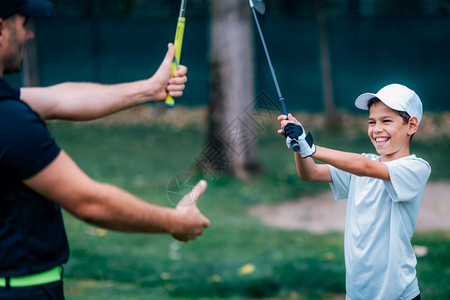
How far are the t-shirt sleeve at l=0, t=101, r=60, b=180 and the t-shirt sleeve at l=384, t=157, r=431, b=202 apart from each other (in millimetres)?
1589

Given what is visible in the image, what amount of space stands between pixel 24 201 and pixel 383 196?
66.4 inches

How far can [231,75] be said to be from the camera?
845 centimetres

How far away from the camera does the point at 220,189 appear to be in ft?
26.6

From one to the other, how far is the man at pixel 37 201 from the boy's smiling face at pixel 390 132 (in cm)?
110

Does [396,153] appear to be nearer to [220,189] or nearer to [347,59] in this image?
[220,189]

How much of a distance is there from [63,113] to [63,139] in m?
10.2

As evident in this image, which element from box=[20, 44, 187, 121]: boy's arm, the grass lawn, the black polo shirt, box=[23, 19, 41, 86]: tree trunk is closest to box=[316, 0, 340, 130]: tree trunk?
the grass lawn

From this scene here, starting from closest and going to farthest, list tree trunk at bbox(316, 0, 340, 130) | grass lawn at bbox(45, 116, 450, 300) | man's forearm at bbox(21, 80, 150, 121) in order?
man's forearm at bbox(21, 80, 150, 121) → grass lawn at bbox(45, 116, 450, 300) → tree trunk at bbox(316, 0, 340, 130)

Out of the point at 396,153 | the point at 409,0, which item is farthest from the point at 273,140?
the point at 396,153

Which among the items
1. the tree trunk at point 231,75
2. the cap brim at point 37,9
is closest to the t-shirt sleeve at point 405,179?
the cap brim at point 37,9

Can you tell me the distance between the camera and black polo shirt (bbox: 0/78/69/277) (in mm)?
2021

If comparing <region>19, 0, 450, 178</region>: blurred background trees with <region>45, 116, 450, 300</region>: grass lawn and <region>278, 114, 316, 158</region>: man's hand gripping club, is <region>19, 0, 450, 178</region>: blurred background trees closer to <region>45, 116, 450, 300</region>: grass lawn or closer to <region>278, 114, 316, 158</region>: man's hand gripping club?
<region>45, 116, 450, 300</region>: grass lawn

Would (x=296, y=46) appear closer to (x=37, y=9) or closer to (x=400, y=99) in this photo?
(x=400, y=99)

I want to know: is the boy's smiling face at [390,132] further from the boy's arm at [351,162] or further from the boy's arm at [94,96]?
the boy's arm at [94,96]
